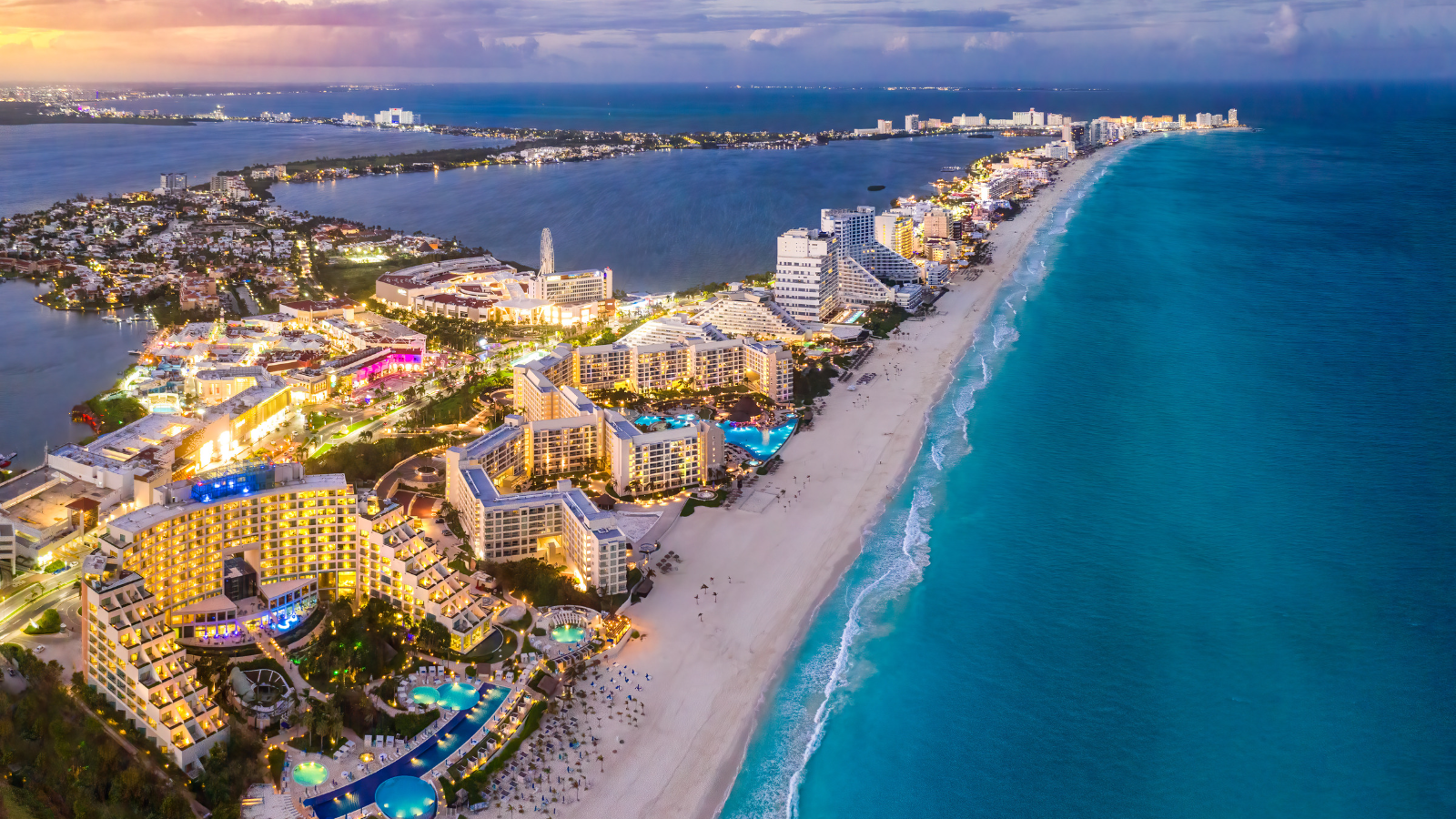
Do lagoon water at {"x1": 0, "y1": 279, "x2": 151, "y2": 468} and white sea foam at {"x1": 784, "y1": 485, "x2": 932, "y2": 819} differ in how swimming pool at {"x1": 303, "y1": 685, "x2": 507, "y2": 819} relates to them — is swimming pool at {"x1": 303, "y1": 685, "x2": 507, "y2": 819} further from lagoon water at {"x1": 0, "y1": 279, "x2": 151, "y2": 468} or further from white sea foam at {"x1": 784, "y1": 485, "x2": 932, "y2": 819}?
lagoon water at {"x1": 0, "y1": 279, "x2": 151, "y2": 468}

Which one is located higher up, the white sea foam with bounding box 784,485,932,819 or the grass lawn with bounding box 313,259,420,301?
the grass lawn with bounding box 313,259,420,301

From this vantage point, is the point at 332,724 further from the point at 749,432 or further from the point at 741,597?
the point at 749,432

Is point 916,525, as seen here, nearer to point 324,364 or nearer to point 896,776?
point 896,776

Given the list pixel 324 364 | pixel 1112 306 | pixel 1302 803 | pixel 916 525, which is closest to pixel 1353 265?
pixel 1112 306

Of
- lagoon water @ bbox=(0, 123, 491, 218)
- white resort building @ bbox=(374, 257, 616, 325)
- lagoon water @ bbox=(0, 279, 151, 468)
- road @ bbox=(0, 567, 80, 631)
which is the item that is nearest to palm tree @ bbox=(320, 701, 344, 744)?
road @ bbox=(0, 567, 80, 631)

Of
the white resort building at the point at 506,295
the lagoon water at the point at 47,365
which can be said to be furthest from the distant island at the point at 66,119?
the white resort building at the point at 506,295

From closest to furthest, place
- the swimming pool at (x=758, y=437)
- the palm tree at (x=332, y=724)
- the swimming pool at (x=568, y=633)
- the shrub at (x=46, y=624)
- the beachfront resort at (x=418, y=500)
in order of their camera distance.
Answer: the palm tree at (x=332, y=724), the beachfront resort at (x=418, y=500), the shrub at (x=46, y=624), the swimming pool at (x=568, y=633), the swimming pool at (x=758, y=437)

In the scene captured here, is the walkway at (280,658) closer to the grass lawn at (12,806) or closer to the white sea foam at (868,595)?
the grass lawn at (12,806)
